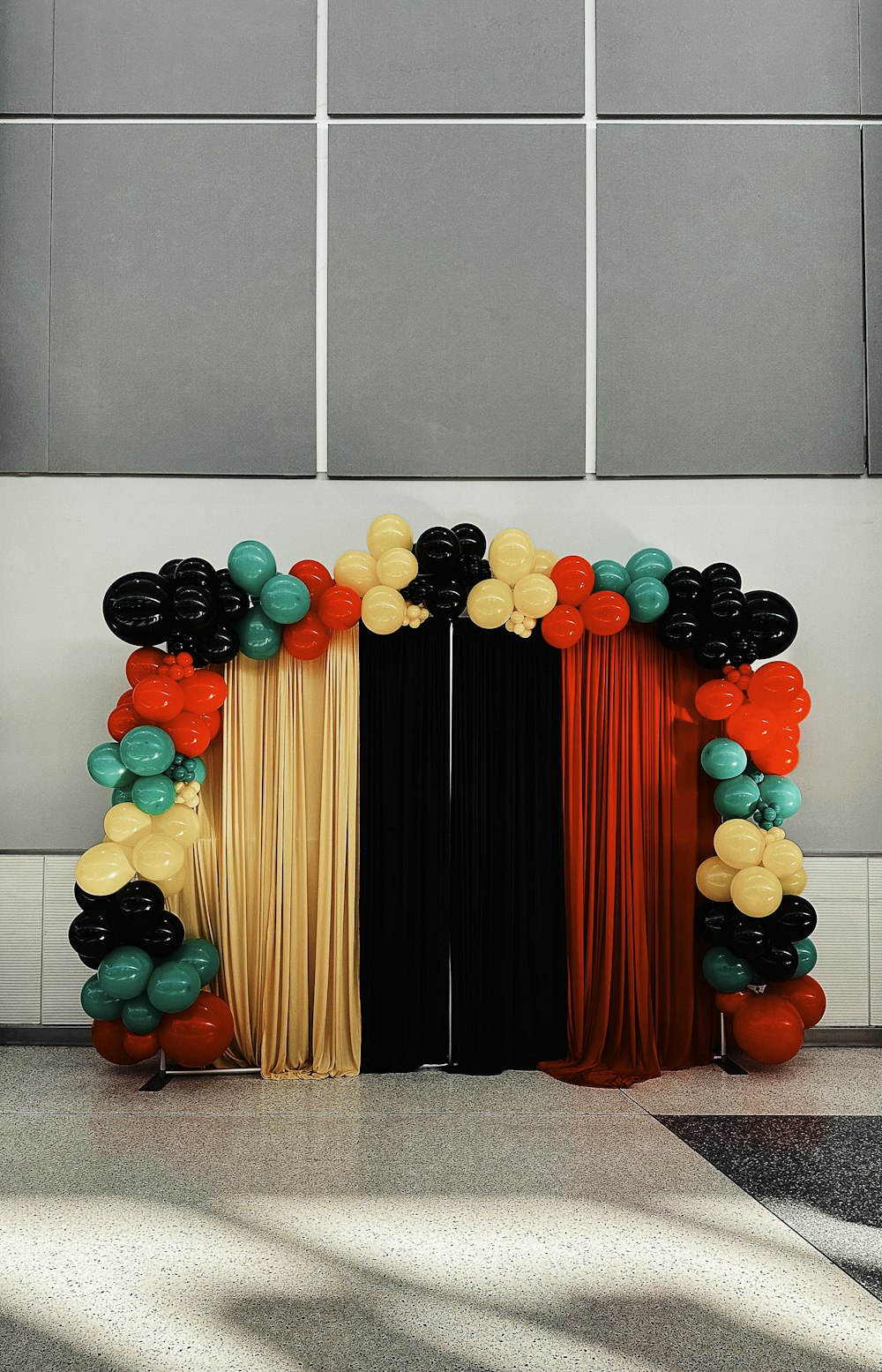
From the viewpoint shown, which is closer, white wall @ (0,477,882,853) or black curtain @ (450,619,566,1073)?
black curtain @ (450,619,566,1073)

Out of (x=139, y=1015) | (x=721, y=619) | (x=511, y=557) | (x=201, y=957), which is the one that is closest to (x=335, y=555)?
(x=511, y=557)

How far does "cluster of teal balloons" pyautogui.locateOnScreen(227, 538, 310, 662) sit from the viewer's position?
4.30 metres

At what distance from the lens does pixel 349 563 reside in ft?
14.6

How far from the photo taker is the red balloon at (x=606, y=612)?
438 cm

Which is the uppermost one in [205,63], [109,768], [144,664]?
[205,63]

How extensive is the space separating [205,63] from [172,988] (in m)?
4.50

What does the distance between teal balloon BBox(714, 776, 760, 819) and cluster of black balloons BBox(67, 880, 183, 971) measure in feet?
7.86

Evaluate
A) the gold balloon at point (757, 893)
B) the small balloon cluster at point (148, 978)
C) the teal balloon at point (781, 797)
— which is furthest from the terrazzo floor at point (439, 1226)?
the teal balloon at point (781, 797)

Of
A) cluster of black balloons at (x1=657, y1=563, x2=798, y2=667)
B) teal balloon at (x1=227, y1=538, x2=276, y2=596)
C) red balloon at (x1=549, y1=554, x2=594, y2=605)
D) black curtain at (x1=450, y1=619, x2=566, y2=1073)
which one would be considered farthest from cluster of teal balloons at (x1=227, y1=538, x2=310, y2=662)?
cluster of black balloons at (x1=657, y1=563, x2=798, y2=667)

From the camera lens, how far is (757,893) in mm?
4277

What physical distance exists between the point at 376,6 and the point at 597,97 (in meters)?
1.21

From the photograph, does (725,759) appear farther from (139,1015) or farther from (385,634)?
(139,1015)

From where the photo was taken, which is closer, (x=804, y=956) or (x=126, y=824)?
(x=126, y=824)

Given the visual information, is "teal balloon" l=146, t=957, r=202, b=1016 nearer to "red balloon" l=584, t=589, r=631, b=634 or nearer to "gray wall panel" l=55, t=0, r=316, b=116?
"red balloon" l=584, t=589, r=631, b=634
